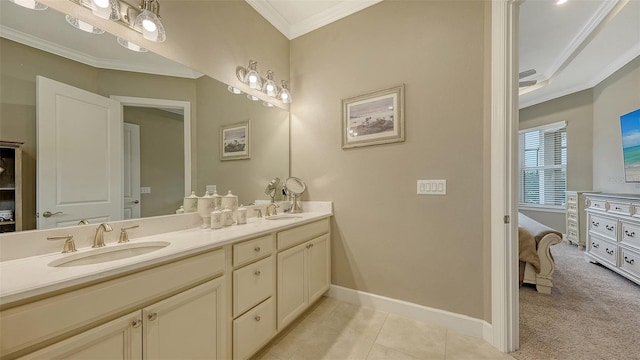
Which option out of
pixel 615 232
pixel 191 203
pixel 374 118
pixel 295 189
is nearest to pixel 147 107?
pixel 191 203

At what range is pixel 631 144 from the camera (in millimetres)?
2844

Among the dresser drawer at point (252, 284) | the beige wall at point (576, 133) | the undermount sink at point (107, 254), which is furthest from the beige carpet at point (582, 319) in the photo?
the undermount sink at point (107, 254)

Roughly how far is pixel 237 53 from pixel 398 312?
267 centimetres

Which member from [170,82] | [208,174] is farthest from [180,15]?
[208,174]

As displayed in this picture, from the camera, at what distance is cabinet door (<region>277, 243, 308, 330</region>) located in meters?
1.66

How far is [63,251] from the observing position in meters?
1.04

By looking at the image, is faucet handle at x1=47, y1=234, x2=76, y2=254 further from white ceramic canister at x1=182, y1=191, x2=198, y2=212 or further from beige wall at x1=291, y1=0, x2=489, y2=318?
beige wall at x1=291, y1=0, x2=489, y2=318

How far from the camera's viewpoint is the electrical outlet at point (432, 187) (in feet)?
6.03

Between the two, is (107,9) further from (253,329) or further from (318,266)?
(318,266)

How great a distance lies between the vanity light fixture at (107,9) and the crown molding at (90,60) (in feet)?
0.70

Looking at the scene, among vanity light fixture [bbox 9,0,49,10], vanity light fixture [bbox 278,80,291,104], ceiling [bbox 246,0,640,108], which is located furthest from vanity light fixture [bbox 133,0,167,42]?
vanity light fixture [bbox 278,80,291,104]

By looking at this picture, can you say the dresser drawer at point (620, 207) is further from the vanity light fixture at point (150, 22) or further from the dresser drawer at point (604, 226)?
the vanity light fixture at point (150, 22)

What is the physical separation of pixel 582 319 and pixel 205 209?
3.15 meters

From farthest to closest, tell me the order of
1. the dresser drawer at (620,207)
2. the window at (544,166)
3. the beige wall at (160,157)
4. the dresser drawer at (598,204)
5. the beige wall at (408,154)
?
the window at (544,166) → the dresser drawer at (598,204) → the dresser drawer at (620,207) → the beige wall at (408,154) → the beige wall at (160,157)
